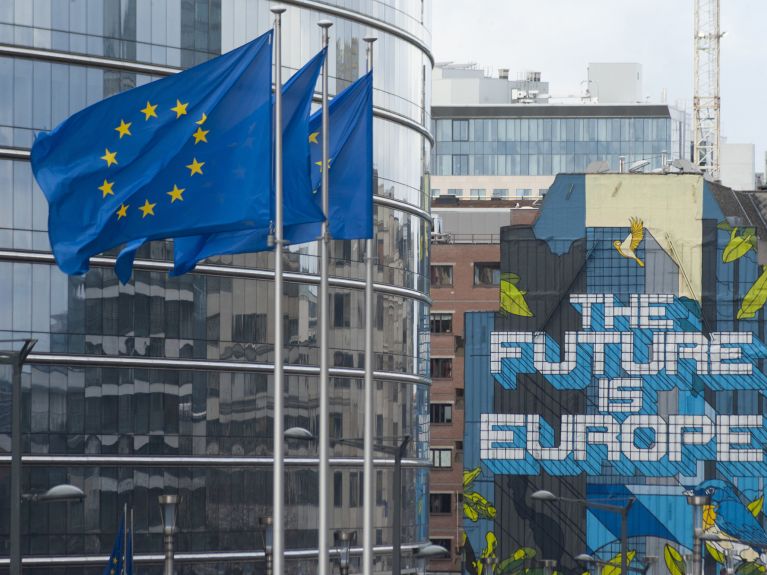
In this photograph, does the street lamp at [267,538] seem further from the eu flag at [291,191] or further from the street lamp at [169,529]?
the eu flag at [291,191]

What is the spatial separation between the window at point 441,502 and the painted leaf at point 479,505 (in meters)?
20.5

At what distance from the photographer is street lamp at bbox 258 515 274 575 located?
2410 inches

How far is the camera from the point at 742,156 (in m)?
165

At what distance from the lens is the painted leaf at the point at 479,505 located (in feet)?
331

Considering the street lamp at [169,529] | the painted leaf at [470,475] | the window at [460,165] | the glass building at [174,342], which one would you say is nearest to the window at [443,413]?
the painted leaf at [470,475]

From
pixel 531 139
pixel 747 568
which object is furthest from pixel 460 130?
pixel 747 568

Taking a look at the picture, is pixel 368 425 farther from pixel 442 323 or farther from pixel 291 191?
pixel 442 323

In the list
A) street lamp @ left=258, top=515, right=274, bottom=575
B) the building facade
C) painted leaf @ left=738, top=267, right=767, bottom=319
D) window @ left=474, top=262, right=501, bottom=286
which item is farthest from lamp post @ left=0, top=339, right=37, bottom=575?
window @ left=474, top=262, right=501, bottom=286

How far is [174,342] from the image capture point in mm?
62969

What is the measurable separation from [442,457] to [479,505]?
71.5ft

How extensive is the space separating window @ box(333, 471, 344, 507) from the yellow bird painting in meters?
35.7

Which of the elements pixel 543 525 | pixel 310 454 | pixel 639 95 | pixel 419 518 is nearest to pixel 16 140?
pixel 310 454

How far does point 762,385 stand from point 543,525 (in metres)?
12.8

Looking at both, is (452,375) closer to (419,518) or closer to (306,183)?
(419,518)
